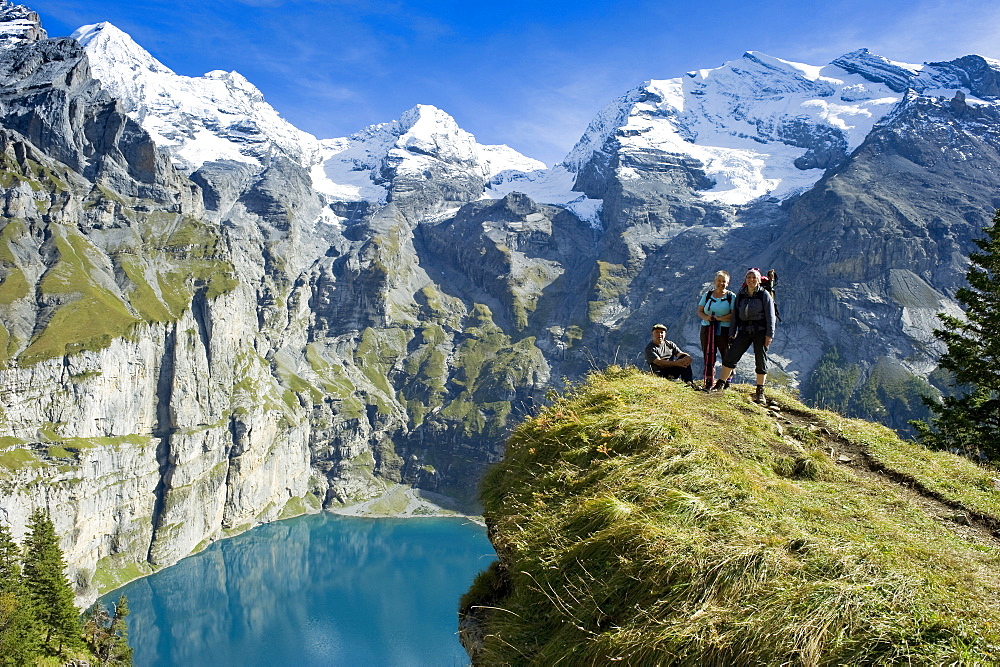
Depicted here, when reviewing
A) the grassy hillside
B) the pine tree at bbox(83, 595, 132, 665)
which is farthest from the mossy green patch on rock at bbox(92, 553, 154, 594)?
the grassy hillside

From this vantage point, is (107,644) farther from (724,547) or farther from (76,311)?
(76,311)

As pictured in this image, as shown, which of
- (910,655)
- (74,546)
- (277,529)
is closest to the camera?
(910,655)

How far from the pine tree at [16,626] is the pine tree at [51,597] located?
3.62 feet

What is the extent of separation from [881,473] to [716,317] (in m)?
6.27

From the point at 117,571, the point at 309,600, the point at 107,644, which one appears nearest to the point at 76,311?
the point at 117,571

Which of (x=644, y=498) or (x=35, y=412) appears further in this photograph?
(x=35, y=412)

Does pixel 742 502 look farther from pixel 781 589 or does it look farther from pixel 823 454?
pixel 823 454

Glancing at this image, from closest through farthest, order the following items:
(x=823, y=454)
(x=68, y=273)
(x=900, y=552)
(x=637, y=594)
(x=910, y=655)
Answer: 1. (x=910, y=655)
2. (x=637, y=594)
3. (x=900, y=552)
4. (x=823, y=454)
5. (x=68, y=273)

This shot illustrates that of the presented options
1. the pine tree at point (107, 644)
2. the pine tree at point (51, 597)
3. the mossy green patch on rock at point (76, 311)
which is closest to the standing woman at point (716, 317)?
the pine tree at point (51, 597)

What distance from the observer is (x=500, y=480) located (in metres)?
9.93

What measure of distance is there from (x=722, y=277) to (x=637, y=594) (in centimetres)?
1142

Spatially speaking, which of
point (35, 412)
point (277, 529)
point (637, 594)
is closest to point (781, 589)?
point (637, 594)

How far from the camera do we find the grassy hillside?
174 inches

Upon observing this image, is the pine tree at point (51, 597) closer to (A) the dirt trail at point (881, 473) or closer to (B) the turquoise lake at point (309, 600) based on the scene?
(B) the turquoise lake at point (309, 600)
